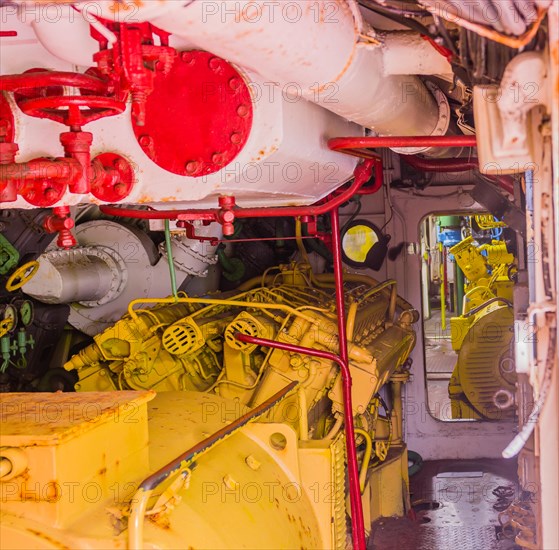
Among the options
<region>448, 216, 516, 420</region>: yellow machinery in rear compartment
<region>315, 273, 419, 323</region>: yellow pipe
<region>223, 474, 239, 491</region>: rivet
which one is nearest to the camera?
<region>223, 474, 239, 491</region>: rivet

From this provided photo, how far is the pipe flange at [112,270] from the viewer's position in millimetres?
4703

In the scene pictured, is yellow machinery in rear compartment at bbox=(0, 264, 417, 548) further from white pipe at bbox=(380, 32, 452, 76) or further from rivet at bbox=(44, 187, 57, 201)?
white pipe at bbox=(380, 32, 452, 76)

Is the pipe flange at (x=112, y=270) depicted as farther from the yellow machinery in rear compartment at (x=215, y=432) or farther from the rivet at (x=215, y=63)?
the rivet at (x=215, y=63)

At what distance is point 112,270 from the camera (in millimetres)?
4703

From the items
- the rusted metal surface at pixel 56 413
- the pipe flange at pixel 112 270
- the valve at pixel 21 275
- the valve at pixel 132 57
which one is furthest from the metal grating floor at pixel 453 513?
the valve at pixel 132 57

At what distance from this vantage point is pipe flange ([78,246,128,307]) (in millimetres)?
4703

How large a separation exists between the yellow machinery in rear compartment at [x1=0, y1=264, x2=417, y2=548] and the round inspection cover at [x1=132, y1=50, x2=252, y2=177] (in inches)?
28.3

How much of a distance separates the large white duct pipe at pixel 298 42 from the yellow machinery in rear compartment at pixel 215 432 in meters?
0.96

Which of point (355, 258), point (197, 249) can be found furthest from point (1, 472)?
point (355, 258)

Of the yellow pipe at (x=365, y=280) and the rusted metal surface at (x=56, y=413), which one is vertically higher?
the yellow pipe at (x=365, y=280)

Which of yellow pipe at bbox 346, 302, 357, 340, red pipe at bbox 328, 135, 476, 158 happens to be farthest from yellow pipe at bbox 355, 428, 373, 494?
red pipe at bbox 328, 135, 476, 158

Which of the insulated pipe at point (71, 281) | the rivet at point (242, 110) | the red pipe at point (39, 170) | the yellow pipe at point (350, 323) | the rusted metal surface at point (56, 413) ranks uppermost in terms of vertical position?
the rivet at point (242, 110)

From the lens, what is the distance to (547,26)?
1667mm

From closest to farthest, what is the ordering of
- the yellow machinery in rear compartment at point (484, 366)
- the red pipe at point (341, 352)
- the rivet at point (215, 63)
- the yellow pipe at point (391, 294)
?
the rivet at point (215, 63)
the red pipe at point (341, 352)
the yellow pipe at point (391, 294)
the yellow machinery in rear compartment at point (484, 366)
